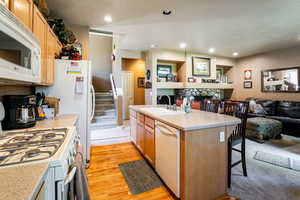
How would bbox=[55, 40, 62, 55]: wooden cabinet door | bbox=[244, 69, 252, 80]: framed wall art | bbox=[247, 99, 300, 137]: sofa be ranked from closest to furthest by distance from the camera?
bbox=[55, 40, 62, 55]: wooden cabinet door, bbox=[247, 99, 300, 137]: sofa, bbox=[244, 69, 252, 80]: framed wall art

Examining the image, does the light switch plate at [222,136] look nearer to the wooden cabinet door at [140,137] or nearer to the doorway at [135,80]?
the wooden cabinet door at [140,137]

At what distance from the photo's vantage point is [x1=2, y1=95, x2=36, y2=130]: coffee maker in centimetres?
139

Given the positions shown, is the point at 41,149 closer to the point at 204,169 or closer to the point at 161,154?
the point at 161,154

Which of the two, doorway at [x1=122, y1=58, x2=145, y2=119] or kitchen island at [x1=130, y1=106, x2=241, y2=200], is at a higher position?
doorway at [x1=122, y1=58, x2=145, y2=119]

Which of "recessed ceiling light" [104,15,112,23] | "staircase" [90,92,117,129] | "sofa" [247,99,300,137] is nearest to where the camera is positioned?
"recessed ceiling light" [104,15,112,23]

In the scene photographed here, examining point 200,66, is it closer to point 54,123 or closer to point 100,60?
point 100,60

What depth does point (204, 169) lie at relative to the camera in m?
1.52

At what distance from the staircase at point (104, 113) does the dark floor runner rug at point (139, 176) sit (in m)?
1.91

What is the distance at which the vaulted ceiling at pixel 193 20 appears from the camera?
2338 millimetres

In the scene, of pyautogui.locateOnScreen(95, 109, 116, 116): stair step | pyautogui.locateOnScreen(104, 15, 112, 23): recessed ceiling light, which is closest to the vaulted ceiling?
pyautogui.locateOnScreen(104, 15, 112, 23): recessed ceiling light

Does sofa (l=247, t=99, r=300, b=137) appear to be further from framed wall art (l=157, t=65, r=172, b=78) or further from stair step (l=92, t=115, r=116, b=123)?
stair step (l=92, t=115, r=116, b=123)

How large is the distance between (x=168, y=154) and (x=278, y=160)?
2.29 meters

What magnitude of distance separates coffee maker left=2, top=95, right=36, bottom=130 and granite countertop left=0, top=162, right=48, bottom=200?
3.31 feet

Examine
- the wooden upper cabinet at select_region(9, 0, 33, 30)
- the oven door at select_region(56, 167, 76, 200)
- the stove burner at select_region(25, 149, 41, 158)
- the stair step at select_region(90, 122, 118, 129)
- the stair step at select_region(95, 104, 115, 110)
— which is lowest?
the stair step at select_region(90, 122, 118, 129)
